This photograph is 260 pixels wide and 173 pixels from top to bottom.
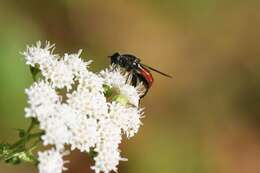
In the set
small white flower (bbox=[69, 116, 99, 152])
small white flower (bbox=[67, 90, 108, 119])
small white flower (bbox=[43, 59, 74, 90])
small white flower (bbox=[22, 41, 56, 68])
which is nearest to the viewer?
small white flower (bbox=[69, 116, 99, 152])

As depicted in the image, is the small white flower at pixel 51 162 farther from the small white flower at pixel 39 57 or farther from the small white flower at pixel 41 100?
the small white flower at pixel 39 57

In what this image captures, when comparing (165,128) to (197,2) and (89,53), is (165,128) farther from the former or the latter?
(197,2)

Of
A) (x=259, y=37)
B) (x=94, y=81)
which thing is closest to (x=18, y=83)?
(x=94, y=81)

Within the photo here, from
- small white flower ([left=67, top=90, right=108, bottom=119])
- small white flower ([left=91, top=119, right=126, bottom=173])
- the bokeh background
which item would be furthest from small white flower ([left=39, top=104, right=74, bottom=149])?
the bokeh background

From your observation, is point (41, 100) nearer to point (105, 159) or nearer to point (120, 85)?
point (105, 159)

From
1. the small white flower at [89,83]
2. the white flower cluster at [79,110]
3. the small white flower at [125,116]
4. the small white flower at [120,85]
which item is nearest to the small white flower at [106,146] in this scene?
the white flower cluster at [79,110]

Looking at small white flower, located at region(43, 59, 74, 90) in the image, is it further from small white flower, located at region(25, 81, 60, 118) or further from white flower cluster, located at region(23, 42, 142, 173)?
small white flower, located at region(25, 81, 60, 118)
